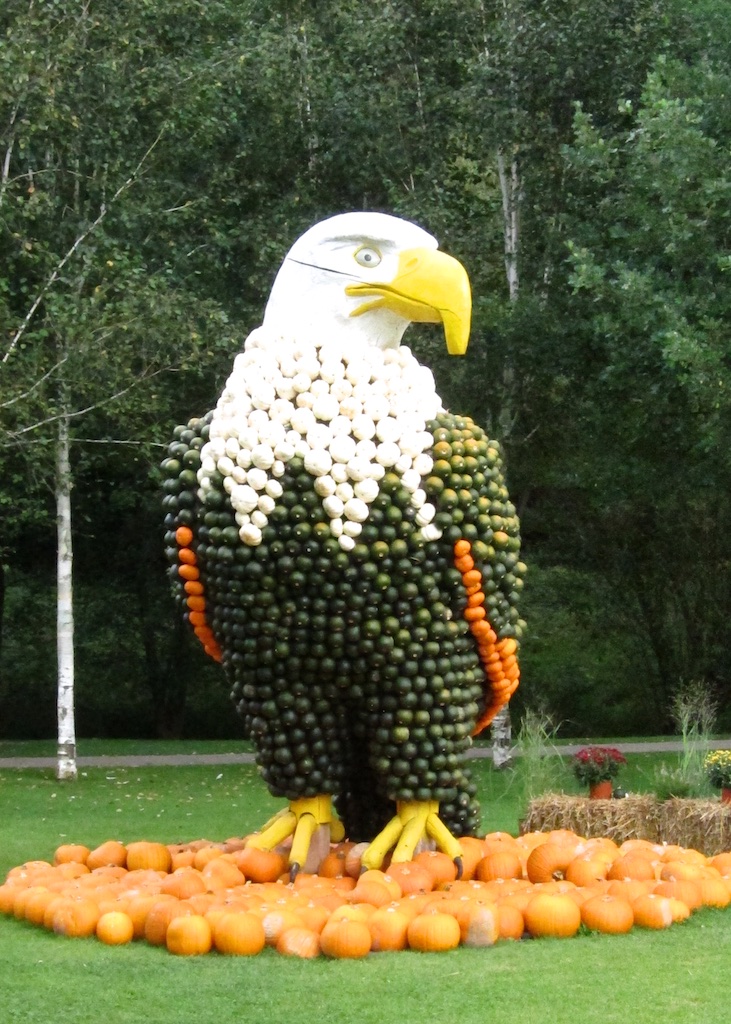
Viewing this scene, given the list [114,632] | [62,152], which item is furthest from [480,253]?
[114,632]

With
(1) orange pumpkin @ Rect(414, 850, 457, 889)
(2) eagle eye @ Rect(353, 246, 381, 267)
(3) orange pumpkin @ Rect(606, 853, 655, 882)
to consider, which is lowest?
(3) orange pumpkin @ Rect(606, 853, 655, 882)

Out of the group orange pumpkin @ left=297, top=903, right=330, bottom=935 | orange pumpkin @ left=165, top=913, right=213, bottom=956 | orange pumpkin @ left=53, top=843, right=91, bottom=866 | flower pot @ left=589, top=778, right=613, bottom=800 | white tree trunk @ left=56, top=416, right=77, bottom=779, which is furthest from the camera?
white tree trunk @ left=56, top=416, right=77, bottom=779

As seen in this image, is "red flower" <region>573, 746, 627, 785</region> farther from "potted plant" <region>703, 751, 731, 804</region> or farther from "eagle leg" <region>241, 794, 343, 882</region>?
"eagle leg" <region>241, 794, 343, 882</region>

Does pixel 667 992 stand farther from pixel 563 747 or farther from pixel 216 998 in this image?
pixel 563 747

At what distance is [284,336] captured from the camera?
291 inches

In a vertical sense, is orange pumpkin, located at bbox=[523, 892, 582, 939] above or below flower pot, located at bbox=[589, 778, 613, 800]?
below

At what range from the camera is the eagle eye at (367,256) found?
741 cm

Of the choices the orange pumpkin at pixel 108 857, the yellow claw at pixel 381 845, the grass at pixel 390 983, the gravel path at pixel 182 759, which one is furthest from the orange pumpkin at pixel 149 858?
the gravel path at pixel 182 759

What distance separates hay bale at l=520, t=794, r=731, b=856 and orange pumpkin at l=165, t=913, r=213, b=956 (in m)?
3.23

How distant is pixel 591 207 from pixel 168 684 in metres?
8.95

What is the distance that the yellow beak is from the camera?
7285mm

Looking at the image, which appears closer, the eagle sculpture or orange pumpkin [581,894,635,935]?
Answer: orange pumpkin [581,894,635,935]

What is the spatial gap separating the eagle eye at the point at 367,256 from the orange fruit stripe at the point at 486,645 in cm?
142

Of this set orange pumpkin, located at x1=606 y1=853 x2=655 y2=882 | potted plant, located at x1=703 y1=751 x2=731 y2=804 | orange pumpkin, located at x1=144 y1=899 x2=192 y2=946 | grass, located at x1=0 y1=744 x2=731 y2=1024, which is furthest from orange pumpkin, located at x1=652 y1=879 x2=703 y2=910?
orange pumpkin, located at x1=144 y1=899 x2=192 y2=946
